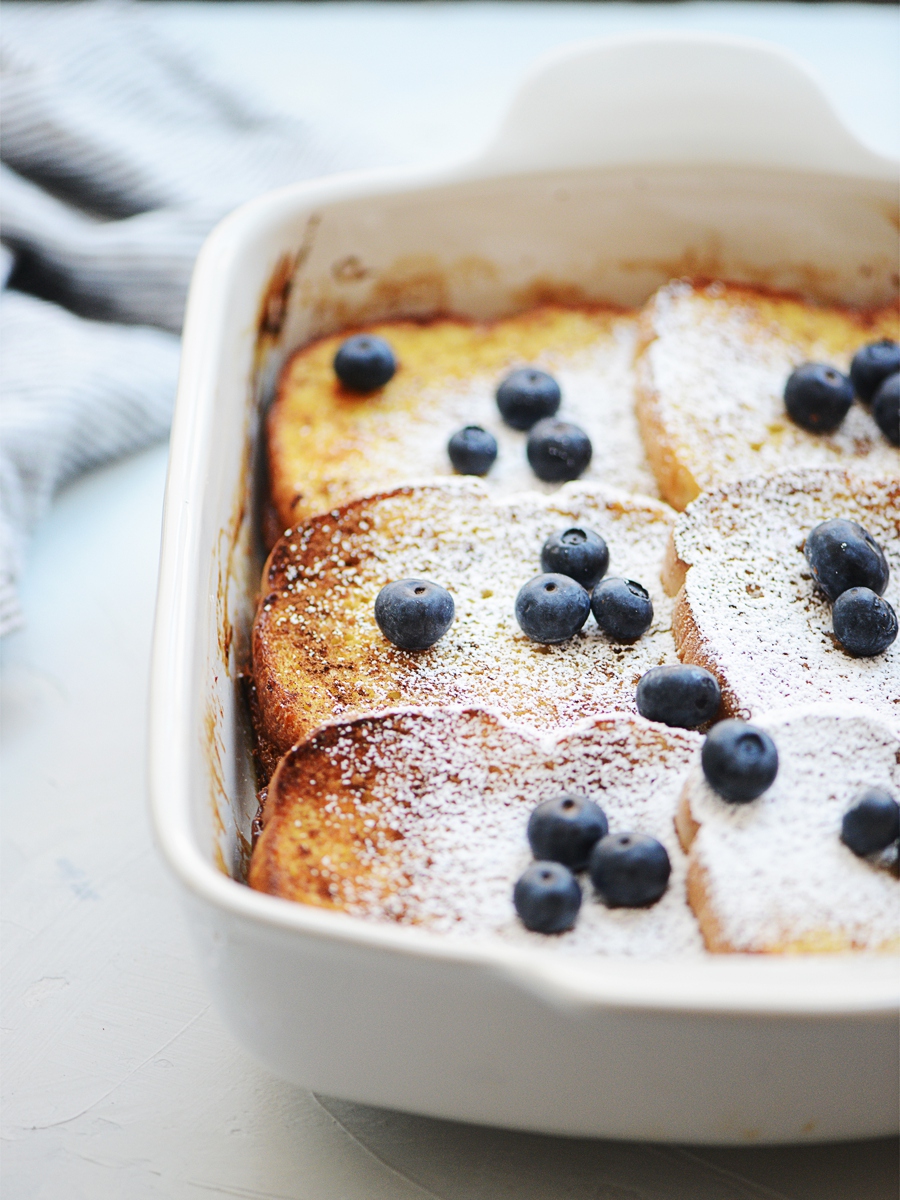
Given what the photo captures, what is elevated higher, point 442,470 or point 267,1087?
point 442,470

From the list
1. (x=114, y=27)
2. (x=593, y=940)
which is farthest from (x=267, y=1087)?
(x=114, y=27)

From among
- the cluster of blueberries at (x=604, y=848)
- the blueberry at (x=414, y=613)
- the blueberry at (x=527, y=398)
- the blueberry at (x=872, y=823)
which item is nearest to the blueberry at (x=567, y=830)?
the cluster of blueberries at (x=604, y=848)

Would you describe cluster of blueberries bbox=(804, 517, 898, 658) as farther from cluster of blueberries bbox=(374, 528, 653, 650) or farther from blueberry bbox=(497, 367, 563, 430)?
blueberry bbox=(497, 367, 563, 430)

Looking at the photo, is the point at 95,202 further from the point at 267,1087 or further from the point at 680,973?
the point at 680,973

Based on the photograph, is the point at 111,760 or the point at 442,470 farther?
the point at 442,470

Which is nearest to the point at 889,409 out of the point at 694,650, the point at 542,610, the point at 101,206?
the point at 694,650

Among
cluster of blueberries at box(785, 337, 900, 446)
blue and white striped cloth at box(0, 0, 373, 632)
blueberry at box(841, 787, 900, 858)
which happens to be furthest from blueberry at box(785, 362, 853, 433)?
→ blue and white striped cloth at box(0, 0, 373, 632)

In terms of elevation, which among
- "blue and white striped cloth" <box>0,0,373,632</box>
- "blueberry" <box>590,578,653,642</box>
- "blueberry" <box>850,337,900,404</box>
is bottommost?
"blue and white striped cloth" <box>0,0,373,632</box>

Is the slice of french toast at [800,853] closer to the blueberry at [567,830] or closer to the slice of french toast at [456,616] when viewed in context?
the blueberry at [567,830]
